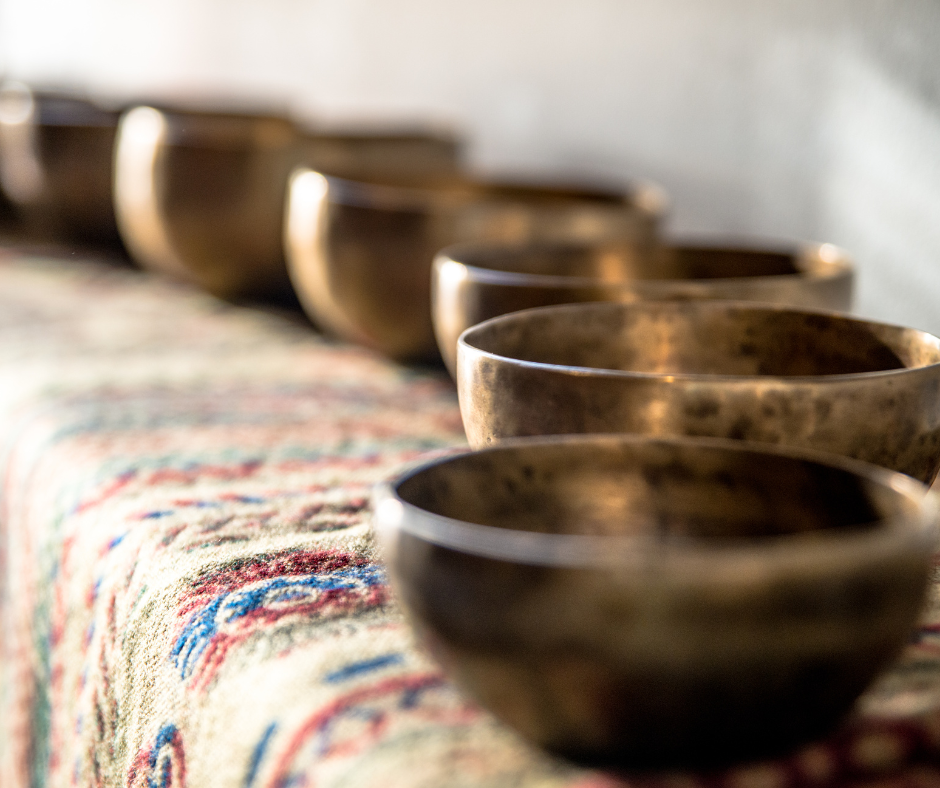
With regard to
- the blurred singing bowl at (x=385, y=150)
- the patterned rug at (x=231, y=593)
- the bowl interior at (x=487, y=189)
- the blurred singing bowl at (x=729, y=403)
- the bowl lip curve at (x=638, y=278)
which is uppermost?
the blurred singing bowl at (x=385, y=150)

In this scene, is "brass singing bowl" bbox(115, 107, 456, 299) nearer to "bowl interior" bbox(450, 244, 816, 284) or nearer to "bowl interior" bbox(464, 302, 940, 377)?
"bowl interior" bbox(450, 244, 816, 284)

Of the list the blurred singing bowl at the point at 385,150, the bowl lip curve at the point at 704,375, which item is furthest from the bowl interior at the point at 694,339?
the blurred singing bowl at the point at 385,150

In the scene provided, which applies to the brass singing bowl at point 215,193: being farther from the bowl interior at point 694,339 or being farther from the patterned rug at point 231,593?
the bowl interior at point 694,339

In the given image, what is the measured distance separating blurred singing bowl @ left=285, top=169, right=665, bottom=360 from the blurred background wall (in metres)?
0.11

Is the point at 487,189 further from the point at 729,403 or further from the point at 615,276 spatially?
the point at 729,403

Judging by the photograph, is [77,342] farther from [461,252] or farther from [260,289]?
[461,252]

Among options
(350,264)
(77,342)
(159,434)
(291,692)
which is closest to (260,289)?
(77,342)

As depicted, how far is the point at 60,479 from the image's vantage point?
609 millimetres

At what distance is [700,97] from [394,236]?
0.32 meters

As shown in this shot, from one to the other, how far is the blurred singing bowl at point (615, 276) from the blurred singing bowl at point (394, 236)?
0.07 feet

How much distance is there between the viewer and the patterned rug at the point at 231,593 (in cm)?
31

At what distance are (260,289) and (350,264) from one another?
0.33 meters

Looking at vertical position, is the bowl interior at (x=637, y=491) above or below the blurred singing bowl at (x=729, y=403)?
below

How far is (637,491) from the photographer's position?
358mm
